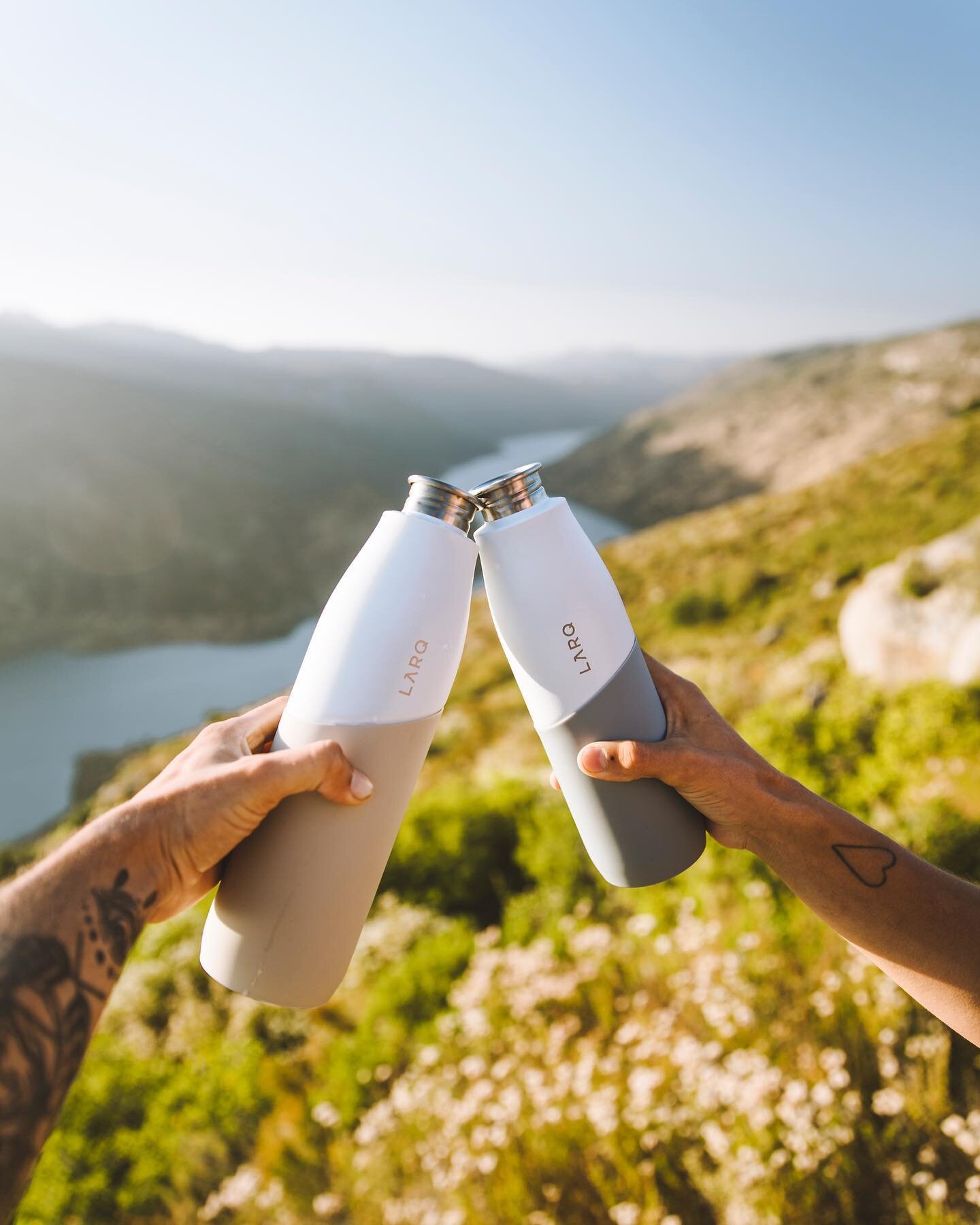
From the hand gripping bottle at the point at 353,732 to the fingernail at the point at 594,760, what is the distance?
31cm

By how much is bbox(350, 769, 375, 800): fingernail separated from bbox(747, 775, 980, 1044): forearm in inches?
32.7

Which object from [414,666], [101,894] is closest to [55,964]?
[101,894]

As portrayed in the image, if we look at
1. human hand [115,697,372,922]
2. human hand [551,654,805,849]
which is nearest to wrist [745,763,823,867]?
human hand [551,654,805,849]

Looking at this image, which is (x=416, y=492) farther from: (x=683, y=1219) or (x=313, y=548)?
(x=313, y=548)

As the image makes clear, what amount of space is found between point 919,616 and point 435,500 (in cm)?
826

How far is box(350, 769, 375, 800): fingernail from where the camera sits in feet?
4.50

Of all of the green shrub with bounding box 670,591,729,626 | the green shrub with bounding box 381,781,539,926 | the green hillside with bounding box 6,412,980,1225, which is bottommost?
the green shrub with bounding box 670,591,729,626

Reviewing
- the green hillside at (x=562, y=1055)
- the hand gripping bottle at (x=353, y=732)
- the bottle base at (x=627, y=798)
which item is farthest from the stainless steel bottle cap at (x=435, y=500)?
the green hillside at (x=562, y=1055)

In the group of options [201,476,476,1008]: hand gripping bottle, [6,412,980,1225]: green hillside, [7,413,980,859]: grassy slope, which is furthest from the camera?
[7,413,980,859]: grassy slope

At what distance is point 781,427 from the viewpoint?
82500 mm

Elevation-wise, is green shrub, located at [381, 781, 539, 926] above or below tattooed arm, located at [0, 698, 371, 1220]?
below

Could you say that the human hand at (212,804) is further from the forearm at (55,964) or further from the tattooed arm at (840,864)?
the tattooed arm at (840,864)

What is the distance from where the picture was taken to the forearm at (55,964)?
1.00m

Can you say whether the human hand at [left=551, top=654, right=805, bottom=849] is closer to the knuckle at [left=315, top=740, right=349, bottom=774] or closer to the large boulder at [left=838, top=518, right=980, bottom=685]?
the knuckle at [left=315, top=740, right=349, bottom=774]
